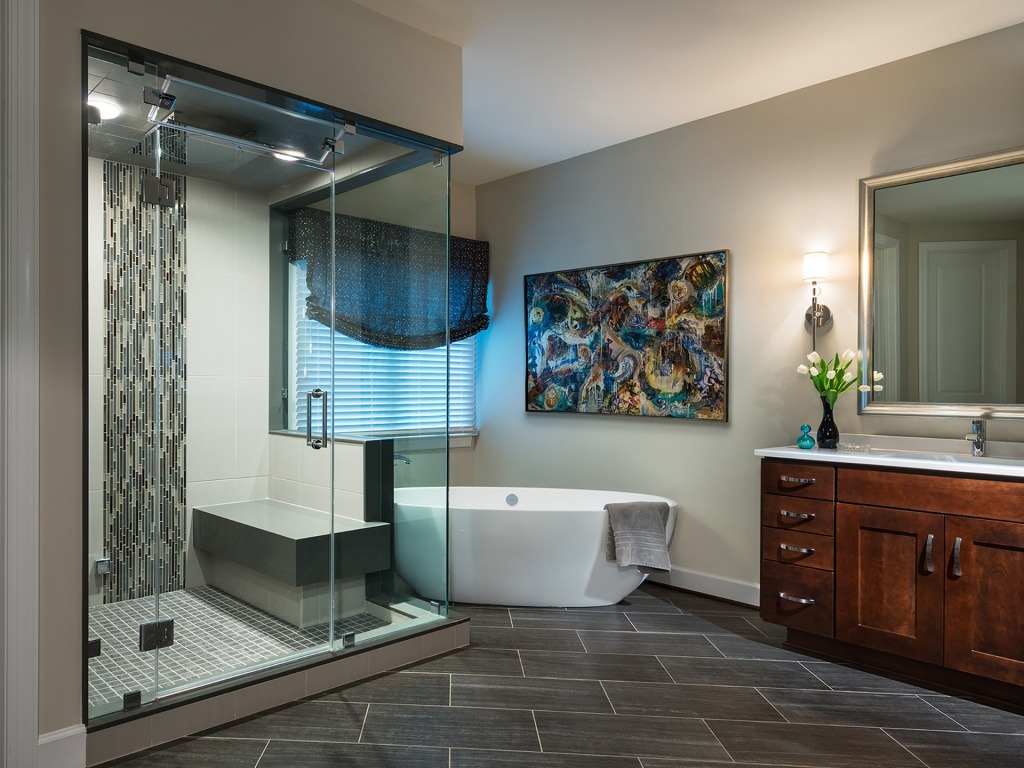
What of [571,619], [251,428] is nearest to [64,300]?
[251,428]

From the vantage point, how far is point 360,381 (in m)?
2.87

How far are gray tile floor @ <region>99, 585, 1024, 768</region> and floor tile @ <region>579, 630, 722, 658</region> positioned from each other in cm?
1

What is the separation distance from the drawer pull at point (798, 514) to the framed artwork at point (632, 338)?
0.85m

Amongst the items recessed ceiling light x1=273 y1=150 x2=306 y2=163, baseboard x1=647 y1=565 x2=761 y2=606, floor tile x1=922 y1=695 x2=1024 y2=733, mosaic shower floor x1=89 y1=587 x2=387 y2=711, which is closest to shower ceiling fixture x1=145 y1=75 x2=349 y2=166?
recessed ceiling light x1=273 y1=150 x2=306 y2=163

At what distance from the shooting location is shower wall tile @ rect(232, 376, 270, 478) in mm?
2535

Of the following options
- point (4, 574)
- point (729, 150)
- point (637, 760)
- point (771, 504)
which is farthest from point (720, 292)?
point (4, 574)

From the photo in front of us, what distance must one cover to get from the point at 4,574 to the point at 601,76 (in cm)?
310

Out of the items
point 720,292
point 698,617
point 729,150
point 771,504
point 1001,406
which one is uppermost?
point 729,150

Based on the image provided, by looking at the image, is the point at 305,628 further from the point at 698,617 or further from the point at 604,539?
the point at 698,617

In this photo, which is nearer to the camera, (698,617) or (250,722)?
(250,722)

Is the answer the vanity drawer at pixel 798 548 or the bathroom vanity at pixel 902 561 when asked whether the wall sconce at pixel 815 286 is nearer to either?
the bathroom vanity at pixel 902 561

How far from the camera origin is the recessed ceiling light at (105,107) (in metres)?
2.14

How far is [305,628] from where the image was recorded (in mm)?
2709

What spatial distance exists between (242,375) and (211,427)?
218 millimetres
